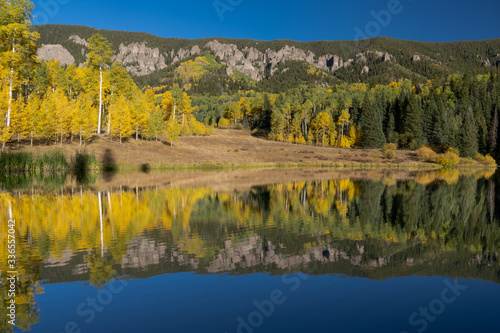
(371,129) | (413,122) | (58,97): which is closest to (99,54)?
(58,97)

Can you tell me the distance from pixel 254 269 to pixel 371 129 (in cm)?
9935

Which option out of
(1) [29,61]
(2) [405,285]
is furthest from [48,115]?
(2) [405,285]

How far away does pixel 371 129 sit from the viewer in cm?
10356

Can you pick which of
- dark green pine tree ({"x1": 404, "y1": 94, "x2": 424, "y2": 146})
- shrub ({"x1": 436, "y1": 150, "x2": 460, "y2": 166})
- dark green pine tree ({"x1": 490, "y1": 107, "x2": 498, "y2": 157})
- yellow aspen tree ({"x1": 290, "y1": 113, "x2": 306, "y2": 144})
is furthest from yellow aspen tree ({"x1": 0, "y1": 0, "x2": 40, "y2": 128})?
dark green pine tree ({"x1": 490, "y1": 107, "x2": 498, "y2": 157})

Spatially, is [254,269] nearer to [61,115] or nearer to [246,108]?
[61,115]

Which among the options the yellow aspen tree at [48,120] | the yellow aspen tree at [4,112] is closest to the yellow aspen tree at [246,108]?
the yellow aspen tree at [48,120]

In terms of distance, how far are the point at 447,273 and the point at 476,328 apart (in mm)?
3713

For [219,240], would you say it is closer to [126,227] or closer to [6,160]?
[126,227]

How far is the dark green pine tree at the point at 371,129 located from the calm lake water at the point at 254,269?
276 feet

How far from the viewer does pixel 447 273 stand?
11.0 m

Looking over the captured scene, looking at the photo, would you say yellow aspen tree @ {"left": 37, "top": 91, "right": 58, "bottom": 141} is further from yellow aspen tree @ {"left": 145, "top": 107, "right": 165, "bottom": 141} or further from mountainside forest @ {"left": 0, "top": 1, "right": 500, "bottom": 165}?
yellow aspen tree @ {"left": 145, "top": 107, "right": 165, "bottom": 141}

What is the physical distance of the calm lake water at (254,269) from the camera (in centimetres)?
797

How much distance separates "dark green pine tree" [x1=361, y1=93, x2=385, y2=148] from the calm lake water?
84.1m

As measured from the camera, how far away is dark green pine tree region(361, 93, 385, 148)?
103m
